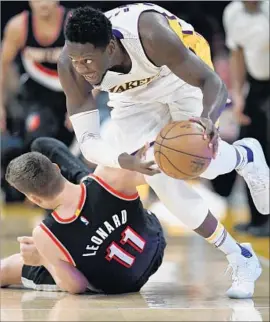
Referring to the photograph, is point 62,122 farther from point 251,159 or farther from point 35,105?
point 251,159

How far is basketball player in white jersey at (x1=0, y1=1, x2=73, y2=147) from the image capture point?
7.23 meters

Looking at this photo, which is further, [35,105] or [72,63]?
[35,105]

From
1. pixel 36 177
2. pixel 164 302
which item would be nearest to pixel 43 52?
pixel 36 177

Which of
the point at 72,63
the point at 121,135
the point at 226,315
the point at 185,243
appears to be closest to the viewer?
the point at 226,315

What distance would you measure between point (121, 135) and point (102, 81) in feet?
1.36

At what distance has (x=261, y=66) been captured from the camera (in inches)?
278

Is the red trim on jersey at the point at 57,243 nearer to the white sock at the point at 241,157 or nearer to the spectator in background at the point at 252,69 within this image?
the white sock at the point at 241,157

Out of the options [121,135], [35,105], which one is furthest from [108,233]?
[35,105]

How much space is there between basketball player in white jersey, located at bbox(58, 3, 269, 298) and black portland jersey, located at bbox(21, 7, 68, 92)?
261 cm

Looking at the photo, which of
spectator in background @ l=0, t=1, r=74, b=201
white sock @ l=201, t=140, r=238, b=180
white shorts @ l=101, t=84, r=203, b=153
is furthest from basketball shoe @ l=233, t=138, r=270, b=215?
spectator in background @ l=0, t=1, r=74, b=201

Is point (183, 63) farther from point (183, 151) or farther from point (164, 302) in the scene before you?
point (164, 302)

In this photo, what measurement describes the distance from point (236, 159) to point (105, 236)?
2.55 ft

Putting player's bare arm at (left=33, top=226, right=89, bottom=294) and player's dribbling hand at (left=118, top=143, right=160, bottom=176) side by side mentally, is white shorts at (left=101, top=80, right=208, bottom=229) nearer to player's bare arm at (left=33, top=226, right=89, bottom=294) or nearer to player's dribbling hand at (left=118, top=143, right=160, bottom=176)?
player's dribbling hand at (left=118, top=143, right=160, bottom=176)

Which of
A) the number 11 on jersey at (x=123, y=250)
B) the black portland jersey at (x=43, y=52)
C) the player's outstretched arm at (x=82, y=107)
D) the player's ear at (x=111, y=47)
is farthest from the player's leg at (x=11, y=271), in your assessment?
the black portland jersey at (x=43, y=52)
